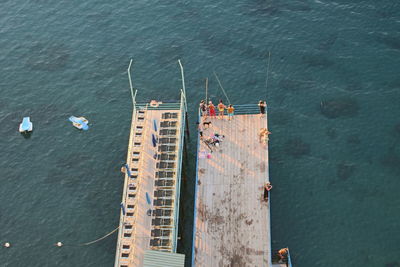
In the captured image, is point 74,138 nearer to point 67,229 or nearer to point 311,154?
point 67,229

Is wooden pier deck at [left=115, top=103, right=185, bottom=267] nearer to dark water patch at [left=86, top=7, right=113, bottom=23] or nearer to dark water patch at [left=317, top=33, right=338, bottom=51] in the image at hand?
dark water patch at [left=317, top=33, right=338, bottom=51]

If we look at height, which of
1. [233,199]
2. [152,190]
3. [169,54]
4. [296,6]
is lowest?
[233,199]

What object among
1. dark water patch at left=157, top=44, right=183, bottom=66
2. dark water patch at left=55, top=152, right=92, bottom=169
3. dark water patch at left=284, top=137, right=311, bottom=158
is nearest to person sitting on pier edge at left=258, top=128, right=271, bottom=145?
dark water patch at left=284, top=137, right=311, bottom=158

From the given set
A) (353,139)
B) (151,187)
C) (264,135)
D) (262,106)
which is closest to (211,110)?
(262,106)

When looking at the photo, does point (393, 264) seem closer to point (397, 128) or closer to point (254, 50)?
point (397, 128)

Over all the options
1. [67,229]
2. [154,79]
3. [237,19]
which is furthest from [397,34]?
[67,229]

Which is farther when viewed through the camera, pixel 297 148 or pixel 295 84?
pixel 295 84
